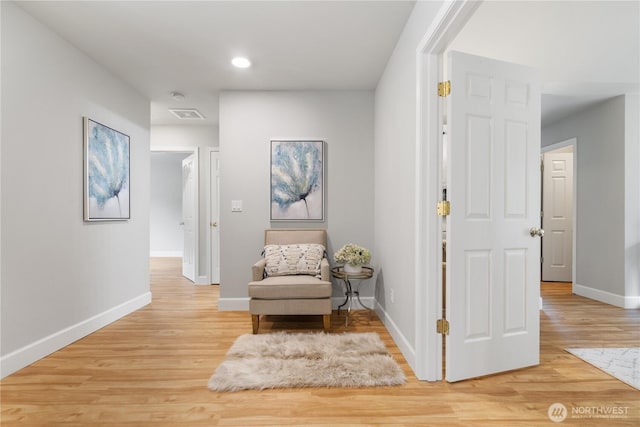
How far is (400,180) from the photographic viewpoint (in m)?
2.45

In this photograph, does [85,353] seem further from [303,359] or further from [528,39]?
[528,39]

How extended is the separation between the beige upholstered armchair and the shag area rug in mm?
222

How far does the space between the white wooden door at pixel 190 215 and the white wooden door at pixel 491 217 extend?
13.3 feet

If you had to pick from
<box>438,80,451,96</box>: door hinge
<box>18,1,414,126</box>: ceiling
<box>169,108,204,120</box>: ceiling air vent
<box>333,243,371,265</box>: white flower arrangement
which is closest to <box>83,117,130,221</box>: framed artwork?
<box>18,1,414,126</box>: ceiling

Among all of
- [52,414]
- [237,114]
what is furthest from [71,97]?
[52,414]

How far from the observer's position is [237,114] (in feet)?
11.7

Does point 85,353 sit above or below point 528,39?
below

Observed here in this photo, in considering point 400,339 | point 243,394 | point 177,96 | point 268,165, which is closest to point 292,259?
point 268,165

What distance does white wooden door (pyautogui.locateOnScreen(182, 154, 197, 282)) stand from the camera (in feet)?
16.1

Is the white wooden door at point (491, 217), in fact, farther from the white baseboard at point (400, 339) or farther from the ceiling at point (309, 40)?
the ceiling at point (309, 40)

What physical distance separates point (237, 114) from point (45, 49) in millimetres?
1654

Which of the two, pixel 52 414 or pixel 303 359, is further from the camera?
pixel 303 359

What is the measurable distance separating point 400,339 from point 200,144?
13.4 ft

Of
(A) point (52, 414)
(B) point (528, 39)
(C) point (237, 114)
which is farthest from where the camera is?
(C) point (237, 114)
